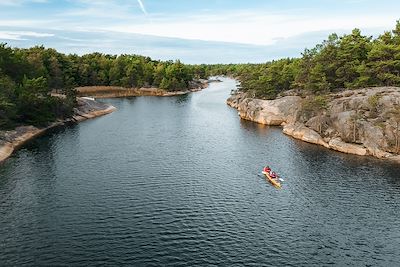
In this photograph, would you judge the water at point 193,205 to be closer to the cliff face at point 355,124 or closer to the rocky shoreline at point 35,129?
the rocky shoreline at point 35,129

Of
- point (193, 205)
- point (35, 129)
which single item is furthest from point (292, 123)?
point (35, 129)

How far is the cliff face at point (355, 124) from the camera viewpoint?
8888 cm

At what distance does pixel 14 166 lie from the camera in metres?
79.2

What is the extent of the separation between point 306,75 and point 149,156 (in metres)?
75.0

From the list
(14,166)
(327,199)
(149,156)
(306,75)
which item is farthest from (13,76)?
(327,199)

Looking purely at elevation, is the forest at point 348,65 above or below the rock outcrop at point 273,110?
above

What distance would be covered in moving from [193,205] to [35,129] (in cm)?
7262

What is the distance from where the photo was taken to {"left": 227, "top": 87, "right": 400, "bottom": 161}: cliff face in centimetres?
8888

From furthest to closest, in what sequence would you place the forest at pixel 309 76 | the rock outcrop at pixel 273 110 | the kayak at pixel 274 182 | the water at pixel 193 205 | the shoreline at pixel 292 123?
the rock outcrop at pixel 273 110, the forest at pixel 309 76, the shoreline at pixel 292 123, the kayak at pixel 274 182, the water at pixel 193 205

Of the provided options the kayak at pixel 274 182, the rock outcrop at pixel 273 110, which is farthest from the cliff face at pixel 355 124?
the kayak at pixel 274 182

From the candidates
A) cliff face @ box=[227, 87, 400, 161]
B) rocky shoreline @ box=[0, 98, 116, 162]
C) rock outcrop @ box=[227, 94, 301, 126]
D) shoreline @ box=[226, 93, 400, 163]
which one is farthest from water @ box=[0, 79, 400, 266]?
rock outcrop @ box=[227, 94, 301, 126]

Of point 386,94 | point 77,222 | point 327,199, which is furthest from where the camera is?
point 386,94

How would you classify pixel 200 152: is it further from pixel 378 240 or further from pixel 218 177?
pixel 378 240

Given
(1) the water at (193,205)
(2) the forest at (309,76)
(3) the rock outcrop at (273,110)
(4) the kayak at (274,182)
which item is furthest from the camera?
(3) the rock outcrop at (273,110)
